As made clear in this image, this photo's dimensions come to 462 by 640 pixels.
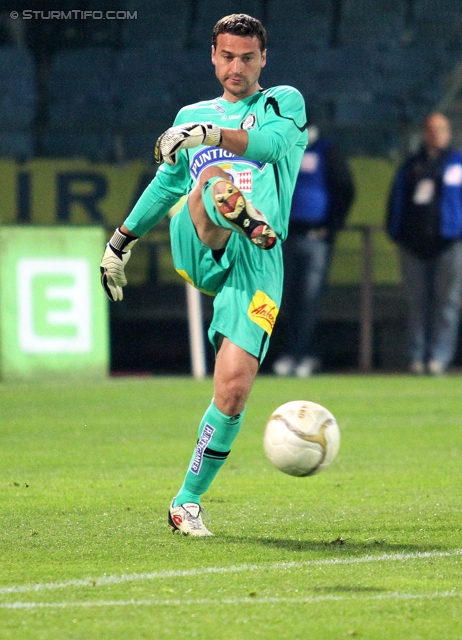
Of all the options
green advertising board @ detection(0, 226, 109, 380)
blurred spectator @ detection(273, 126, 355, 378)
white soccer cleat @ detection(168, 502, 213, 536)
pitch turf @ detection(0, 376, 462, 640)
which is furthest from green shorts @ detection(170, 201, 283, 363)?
blurred spectator @ detection(273, 126, 355, 378)

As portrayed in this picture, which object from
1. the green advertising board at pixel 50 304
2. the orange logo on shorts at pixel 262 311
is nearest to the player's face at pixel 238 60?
the orange logo on shorts at pixel 262 311

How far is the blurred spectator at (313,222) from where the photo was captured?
1302 centimetres

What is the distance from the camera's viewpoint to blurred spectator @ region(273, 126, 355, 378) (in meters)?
13.0

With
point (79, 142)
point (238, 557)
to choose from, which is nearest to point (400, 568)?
point (238, 557)

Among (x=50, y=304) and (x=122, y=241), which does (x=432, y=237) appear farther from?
(x=122, y=241)

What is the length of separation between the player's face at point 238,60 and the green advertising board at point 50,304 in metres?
7.10

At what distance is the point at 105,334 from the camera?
12438 millimetres

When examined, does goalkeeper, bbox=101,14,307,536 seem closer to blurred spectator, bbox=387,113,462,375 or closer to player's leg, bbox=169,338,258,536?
player's leg, bbox=169,338,258,536

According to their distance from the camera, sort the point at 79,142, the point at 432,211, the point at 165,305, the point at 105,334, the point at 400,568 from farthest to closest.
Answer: the point at 79,142
the point at 165,305
the point at 432,211
the point at 105,334
the point at 400,568

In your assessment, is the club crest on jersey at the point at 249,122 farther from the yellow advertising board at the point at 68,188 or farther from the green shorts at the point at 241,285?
the yellow advertising board at the point at 68,188

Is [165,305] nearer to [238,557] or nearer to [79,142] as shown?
[79,142]

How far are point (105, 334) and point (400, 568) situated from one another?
8287 millimetres

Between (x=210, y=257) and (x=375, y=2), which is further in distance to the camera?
(x=375, y=2)

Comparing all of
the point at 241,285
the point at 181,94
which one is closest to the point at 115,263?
the point at 241,285
